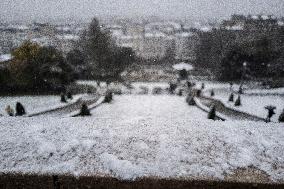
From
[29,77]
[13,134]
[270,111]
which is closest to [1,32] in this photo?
[29,77]

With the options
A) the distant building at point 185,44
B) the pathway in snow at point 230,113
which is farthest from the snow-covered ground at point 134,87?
the distant building at point 185,44

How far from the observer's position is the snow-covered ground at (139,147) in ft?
9.95

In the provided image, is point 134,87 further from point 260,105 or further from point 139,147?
point 139,147

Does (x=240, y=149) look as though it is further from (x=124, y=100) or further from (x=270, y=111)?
(x=124, y=100)

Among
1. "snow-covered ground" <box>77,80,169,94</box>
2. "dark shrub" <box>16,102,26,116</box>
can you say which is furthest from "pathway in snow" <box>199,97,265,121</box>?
"dark shrub" <box>16,102,26,116</box>

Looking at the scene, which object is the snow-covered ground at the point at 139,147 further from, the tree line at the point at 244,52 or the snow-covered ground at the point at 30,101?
the tree line at the point at 244,52

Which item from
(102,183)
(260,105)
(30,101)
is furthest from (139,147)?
(30,101)

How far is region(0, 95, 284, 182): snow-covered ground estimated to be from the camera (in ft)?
9.95

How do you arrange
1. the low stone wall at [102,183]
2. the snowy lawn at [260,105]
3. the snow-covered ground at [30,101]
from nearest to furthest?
the low stone wall at [102,183] → the snowy lawn at [260,105] → the snow-covered ground at [30,101]

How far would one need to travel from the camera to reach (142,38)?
294 ft

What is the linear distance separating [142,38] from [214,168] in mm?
88337

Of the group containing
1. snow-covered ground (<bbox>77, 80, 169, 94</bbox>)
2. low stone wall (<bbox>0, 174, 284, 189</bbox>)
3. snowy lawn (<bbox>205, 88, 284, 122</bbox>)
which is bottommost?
snow-covered ground (<bbox>77, 80, 169, 94</bbox>)

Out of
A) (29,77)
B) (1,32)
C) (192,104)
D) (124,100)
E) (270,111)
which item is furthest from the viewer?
(1,32)

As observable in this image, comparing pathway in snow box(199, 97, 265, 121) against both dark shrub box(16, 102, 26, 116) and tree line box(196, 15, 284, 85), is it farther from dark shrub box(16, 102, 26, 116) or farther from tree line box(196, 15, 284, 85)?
dark shrub box(16, 102, 26, 116)
